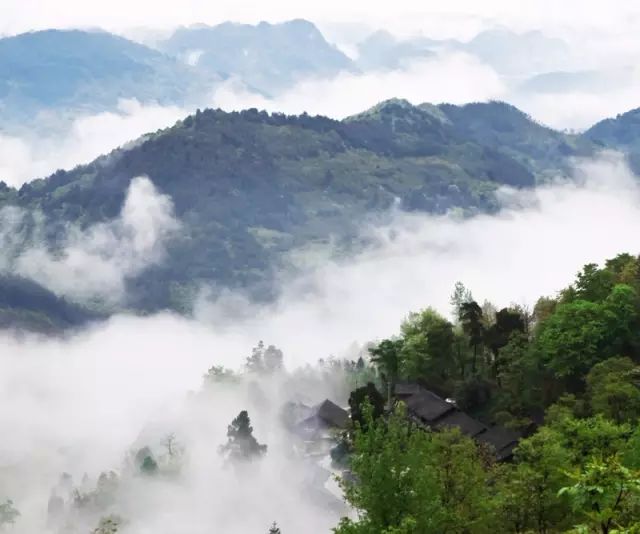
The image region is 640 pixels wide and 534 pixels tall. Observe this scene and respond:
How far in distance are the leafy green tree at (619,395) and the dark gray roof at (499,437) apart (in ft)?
53.6

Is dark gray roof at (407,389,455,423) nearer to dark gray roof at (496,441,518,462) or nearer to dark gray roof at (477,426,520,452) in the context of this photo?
dark gray roof at (477,426,520,452)

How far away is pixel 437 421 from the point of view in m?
101

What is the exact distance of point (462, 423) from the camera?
317 feet

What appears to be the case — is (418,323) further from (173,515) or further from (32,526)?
(32,526)

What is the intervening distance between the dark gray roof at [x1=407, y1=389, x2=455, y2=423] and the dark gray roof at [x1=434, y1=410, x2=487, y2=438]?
110 centimetres

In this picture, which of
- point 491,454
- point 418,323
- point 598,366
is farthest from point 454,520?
point 418,323

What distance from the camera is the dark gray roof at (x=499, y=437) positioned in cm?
8712

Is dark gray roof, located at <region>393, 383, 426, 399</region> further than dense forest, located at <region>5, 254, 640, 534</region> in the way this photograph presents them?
Yes

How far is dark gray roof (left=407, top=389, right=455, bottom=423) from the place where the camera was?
334 ft

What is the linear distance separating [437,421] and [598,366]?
99.1 ft

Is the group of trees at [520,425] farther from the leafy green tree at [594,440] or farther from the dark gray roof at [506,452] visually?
the dark gray roof at [506,452]

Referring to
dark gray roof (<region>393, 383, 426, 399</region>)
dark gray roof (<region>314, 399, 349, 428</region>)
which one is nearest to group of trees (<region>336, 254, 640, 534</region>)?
dark gray roof (<region>393, 383, 426, 399</region>)

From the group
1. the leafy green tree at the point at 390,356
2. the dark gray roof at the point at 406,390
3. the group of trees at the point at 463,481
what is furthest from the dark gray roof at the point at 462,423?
the group of trees at the point at 463,481

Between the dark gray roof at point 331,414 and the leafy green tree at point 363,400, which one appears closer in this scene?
the leafy green tree at point 363,400
